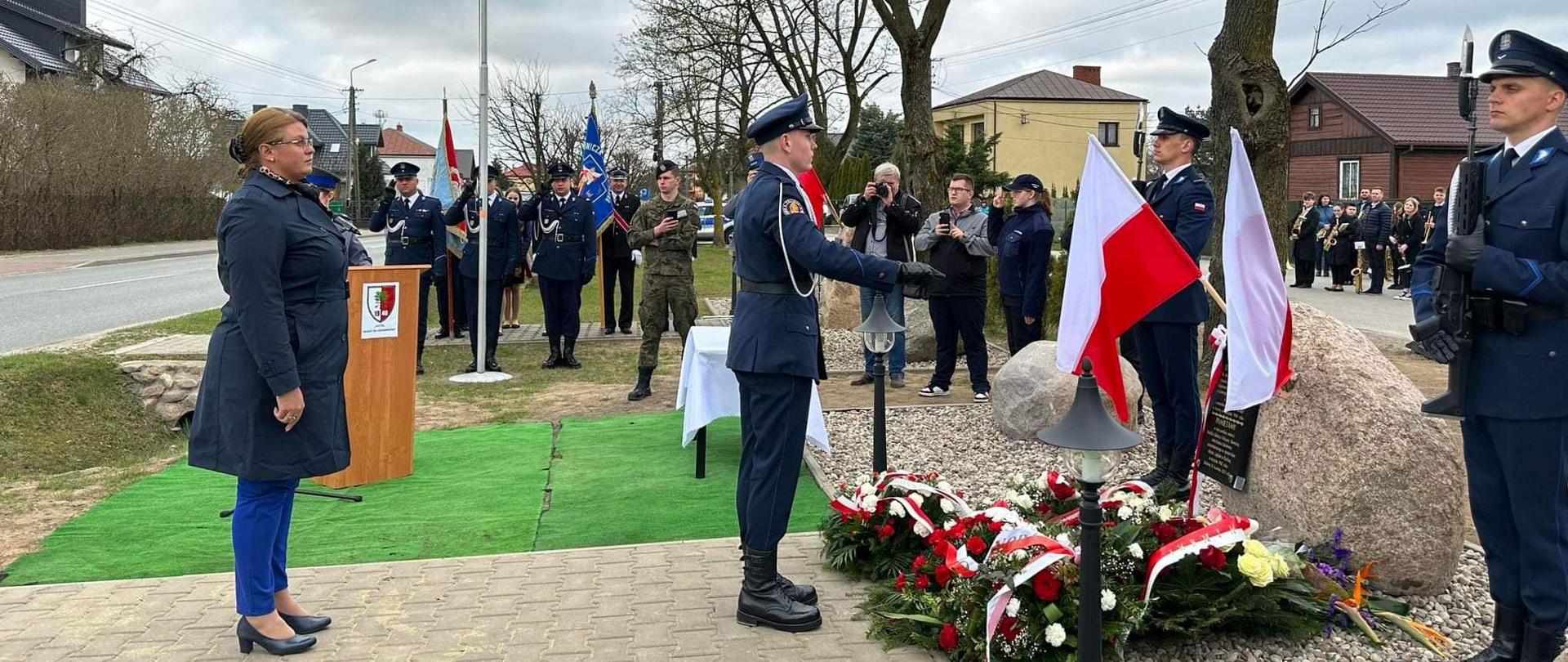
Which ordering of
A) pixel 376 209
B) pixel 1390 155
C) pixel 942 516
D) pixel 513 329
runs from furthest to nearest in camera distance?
pixel 1390 155, pixel 513 329, pixel 376 209, pixel 942 516

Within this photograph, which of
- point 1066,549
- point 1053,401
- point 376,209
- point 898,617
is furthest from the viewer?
point 376,209

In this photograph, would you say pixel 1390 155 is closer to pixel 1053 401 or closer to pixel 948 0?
pixel 948 0

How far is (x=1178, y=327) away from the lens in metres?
5.72

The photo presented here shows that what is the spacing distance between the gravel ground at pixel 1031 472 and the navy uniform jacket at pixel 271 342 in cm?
302

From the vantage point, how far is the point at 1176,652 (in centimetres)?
405

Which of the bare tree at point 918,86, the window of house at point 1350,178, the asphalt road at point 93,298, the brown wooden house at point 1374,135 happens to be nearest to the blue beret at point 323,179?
the asphalt road at point 93,298

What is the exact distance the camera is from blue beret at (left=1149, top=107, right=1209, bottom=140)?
19.4 ft

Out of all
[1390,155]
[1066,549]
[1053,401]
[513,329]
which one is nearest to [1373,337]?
[1053,401]

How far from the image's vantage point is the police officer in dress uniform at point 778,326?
4285 millimetres

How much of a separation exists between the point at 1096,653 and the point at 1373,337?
12142 millimetres

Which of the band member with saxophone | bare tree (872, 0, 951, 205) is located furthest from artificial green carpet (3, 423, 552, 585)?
the band member with saxophone

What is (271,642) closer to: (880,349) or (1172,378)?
(880,349)

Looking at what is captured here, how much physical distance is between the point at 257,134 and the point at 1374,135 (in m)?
42.3

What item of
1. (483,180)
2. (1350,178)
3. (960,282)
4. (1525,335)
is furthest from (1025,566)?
(1350,178)
